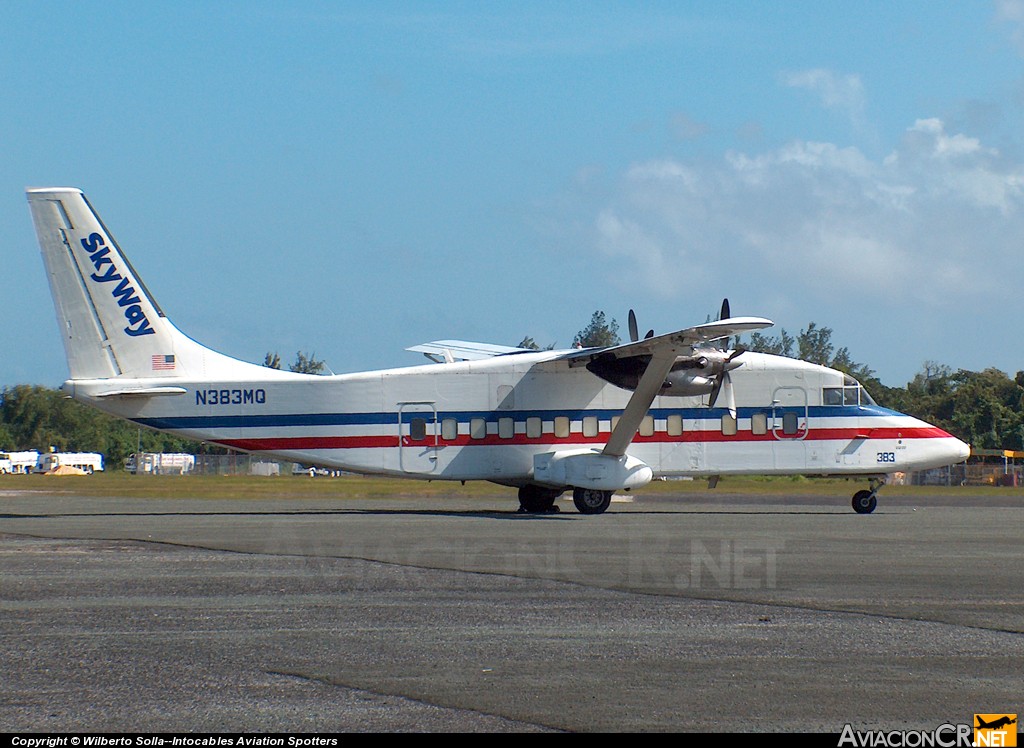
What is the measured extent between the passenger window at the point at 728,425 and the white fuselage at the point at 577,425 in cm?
3

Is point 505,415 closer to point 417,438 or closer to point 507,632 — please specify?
point 417,438

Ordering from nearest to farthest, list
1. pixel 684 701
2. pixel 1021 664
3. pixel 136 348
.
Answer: pixel 684 701, pixel 1021 664, pixel 136 348

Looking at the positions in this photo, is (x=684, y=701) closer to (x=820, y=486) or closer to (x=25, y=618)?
(x=25, y=618)

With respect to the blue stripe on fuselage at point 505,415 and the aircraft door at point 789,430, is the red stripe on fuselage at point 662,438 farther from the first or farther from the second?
the blue stripe on fuselage at point 505,415

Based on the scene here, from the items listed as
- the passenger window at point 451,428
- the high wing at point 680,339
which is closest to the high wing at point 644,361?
the high wing at point 680,339

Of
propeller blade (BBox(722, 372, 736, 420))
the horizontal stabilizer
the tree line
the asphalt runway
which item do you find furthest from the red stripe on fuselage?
the tree line

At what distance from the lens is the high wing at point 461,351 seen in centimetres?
3183

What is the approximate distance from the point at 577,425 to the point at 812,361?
6524 cm

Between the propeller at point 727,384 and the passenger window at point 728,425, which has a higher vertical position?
the propeller at point 727,384

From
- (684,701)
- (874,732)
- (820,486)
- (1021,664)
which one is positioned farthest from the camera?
(820,486)

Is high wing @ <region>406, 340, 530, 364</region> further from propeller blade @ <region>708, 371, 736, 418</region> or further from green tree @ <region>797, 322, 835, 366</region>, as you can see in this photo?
green tree @ <region>797, 322, 835, 366</region>

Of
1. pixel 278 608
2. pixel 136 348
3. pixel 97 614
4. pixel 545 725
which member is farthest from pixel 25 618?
pixel 136 348

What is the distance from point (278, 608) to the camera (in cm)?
1125

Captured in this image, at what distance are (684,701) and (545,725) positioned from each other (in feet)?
3.49
